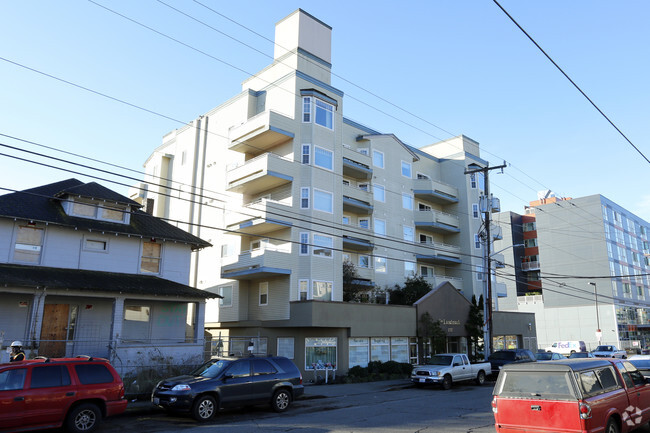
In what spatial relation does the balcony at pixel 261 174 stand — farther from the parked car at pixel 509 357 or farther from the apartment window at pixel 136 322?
the parked car at pixel 509 357

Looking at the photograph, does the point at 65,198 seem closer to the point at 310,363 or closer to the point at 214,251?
the point at 214,251

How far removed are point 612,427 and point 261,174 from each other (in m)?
23.2

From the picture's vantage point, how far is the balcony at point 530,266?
2894 inches

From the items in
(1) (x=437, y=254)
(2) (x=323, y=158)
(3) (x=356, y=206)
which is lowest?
(1) (x=437, y=254)

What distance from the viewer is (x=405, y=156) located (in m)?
41.8

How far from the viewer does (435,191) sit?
4225 cm

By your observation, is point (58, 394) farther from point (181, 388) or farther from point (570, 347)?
point (570, 347)

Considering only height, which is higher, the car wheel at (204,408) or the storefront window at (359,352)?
the storefront window at (359,352)

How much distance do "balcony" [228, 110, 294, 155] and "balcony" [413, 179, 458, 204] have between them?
14760 millimetres

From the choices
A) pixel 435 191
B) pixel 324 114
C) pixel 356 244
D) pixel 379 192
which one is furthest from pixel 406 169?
pixel 324 114

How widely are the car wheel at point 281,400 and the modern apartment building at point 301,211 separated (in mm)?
9691

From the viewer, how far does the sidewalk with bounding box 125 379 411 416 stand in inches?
620

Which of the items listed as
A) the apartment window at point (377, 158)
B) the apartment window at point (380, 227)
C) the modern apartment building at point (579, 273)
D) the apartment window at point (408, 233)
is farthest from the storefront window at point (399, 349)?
the modern apartment building at point (579, 273)

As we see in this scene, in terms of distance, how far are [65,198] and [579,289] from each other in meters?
64.8
